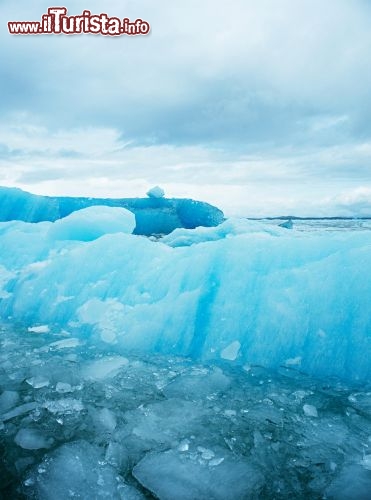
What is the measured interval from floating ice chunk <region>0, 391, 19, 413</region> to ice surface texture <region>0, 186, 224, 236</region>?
12.1m

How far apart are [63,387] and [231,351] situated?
1523 mm

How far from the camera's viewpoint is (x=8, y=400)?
2.21m

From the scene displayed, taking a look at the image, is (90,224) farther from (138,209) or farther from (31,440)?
(138,209)

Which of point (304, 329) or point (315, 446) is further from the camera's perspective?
point (304, 329)

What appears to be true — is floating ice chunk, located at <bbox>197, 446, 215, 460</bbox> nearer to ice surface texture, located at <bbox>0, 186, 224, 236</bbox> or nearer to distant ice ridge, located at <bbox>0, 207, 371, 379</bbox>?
distant ice ridge, located at <bbox>0, 207, 371, 379</bbox>

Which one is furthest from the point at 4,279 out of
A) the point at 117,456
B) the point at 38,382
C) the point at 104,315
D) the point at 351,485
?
the point at 351,485

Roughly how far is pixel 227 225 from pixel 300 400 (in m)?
6.10

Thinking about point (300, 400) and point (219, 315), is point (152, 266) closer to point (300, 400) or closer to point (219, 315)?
point (219, 315)

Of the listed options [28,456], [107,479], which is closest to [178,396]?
[107,479]

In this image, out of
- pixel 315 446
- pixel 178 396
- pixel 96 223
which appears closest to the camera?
pixel 315 446

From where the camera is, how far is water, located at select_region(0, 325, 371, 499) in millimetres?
→ 1550

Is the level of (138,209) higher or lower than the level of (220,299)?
higher

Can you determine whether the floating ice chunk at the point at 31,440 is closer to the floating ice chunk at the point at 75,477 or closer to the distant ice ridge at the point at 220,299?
the floating ice chunk at the point at 75,477

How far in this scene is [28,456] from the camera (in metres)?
1.68
